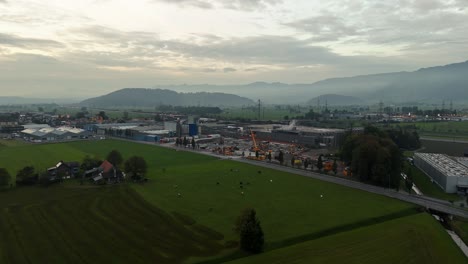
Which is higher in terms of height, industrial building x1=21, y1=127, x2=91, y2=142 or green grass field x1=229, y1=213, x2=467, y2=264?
industrial building x1=21, y1=127, x2=91, y2=142

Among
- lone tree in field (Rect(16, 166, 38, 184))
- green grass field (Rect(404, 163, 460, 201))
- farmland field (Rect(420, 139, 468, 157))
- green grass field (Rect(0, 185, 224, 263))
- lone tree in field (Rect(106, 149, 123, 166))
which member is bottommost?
green grass field (Rect(404, 163, 460, 201))

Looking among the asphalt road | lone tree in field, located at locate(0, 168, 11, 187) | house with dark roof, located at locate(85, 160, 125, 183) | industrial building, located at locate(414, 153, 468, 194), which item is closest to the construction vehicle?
the asphalt road

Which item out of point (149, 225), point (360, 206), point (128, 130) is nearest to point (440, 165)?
point (360, 206)

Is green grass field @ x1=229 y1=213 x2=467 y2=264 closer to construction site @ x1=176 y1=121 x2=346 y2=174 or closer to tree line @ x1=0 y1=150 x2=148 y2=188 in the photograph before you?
construction site @ x1=176 y1=121 x2=346 y2=174

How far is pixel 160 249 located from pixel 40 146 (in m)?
45.3

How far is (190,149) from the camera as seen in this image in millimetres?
53594

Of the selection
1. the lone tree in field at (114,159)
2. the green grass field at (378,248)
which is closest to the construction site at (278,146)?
the lone tree in field at (114,159)

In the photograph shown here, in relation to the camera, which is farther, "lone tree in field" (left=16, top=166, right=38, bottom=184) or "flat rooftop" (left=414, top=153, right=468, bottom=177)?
"flat rooftop" (left=414, top=153, right=468, bottom=177)

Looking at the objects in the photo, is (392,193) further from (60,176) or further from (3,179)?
(3,179)

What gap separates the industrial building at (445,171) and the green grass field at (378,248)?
1003 cm

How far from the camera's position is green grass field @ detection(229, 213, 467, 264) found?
17094 mm

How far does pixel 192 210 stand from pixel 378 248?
11838 millimetres

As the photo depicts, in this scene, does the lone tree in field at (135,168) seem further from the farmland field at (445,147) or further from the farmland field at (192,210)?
the farmland field at (445,147)

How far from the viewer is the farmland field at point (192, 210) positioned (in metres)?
18.8
